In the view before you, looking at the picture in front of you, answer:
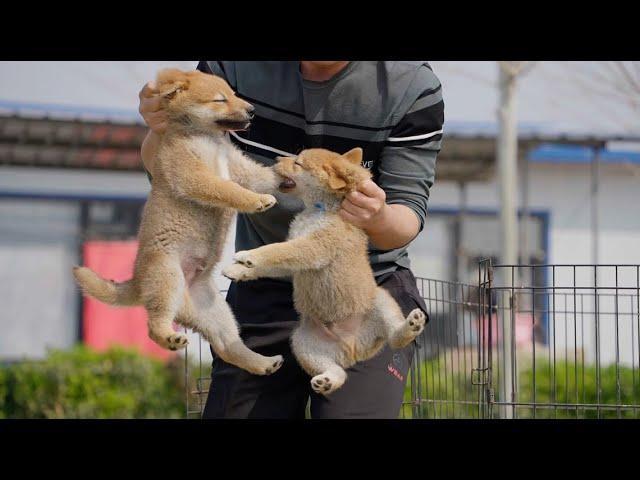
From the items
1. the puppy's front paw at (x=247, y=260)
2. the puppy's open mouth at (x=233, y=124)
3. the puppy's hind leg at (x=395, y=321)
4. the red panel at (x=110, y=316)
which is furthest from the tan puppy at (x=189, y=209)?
the red panel at (x=110, y=316)

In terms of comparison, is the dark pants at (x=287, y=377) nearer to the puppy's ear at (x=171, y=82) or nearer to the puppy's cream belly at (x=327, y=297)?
the puppy's cream belly at (x=327, y=297)

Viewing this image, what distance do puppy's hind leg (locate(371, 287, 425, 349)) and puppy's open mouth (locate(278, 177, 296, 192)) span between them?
0.49m

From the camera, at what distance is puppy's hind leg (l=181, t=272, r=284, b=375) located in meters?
3.19

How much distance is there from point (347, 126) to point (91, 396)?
786 cm

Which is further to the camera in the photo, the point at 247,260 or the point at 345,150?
the point at 345,150

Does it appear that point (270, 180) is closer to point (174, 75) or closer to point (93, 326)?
point (174, 75)

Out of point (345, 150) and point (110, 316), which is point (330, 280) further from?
point (110, 316)

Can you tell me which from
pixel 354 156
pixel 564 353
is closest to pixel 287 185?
pixel 354 156

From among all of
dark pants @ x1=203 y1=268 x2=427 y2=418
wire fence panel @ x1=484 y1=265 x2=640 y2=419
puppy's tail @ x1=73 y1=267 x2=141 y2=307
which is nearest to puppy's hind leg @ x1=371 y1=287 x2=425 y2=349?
dark pants @ x1=203 y1=268 x2=427 y2=418

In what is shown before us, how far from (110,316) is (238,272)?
12105 millimetres

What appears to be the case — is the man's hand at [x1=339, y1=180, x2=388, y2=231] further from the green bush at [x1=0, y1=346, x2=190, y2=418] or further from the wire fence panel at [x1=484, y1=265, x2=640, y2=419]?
the green bush at [x1=0, y1=346, x2=190, y2=418]

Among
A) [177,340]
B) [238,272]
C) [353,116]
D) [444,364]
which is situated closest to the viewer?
[177,340]

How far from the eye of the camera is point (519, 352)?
11680mm
